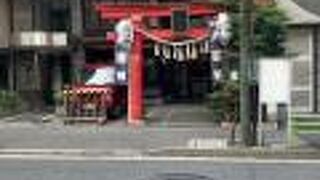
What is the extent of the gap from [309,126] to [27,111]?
16379 millimetres

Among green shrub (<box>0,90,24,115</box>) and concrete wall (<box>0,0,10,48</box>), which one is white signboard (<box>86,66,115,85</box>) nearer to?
green shrub (<box>0,90,24,115</box>)

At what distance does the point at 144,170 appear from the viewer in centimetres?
2073

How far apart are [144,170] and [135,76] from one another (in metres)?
13.8

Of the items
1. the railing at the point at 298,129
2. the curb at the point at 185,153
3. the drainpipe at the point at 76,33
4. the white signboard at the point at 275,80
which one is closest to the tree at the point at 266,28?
the railing at the point at 298,129

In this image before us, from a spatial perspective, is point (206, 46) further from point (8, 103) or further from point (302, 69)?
point (8, 103)

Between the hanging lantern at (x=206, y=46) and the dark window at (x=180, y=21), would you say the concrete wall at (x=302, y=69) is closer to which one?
the hanging lantern at (x=206, y=46)

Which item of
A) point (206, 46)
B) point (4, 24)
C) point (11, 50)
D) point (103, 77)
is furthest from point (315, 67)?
point (4, 24)

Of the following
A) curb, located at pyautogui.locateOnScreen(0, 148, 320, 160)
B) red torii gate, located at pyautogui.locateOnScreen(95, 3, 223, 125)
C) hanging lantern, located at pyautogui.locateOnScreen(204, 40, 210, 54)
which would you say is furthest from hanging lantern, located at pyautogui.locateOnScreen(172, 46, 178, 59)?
curb, located at pyautogui.locateOnScreen(0, 148, 320, 160)

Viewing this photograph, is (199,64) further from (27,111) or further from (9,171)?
(9,171)

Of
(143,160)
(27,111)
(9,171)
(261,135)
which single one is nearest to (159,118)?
(27,111)

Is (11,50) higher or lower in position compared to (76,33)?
lower

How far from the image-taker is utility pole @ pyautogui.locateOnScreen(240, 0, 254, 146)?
25.5m

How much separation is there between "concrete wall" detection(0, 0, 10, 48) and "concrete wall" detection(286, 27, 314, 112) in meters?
14.7

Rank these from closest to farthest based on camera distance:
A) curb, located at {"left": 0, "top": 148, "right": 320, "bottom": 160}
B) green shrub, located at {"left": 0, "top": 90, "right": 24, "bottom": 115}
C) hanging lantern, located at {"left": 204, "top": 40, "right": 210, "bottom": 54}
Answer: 1. curb, located at {"left": 0, "top": 148, "right": 320, "bottom": 160}
2. hanging lantern, located at {"left": 204, "top": 40, "right": 210, "bottom": 54}
3. green shrub, located at {"left": 0, "top": 90, "right": 24, "bottom": 115}
